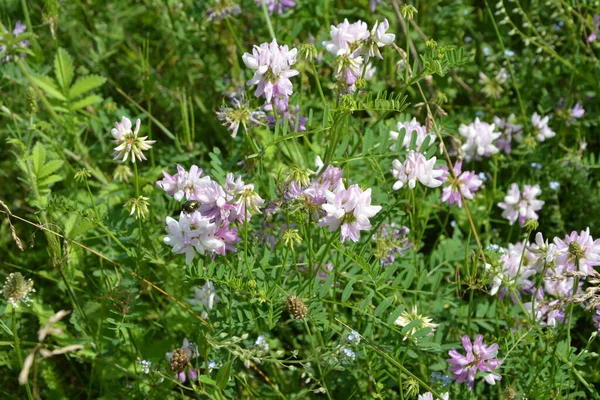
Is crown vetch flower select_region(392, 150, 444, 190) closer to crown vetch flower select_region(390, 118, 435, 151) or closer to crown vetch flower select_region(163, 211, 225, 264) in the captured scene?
crown vetch flower select_region(390, 118, 435, 151)

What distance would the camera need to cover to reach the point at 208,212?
6.34 ft

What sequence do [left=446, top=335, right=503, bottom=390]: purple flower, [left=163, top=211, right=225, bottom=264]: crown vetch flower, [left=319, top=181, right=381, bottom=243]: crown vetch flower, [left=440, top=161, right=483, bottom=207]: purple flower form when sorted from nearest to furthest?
[left=319, top=181, right=381, bottom=243]: crown vetch flower < [left=163, top=211, right=225, bottom=264]: crown vetch flower < [left=446, top=335, right=503, bottom=390]: purple flower < [left=440, top=161, right=483, bottom=207]: purple flower

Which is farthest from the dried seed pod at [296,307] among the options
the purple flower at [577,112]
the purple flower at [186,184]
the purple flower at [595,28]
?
the purple flower at [595,28]

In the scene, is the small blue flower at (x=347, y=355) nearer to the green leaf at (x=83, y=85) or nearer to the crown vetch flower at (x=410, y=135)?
the crown vetch flower at (x=410, y=135)

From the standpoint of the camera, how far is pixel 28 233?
311cm

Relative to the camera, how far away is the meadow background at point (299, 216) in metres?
2.01

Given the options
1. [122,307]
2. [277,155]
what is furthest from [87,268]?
[277,155]

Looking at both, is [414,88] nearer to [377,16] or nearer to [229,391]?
[377,16]

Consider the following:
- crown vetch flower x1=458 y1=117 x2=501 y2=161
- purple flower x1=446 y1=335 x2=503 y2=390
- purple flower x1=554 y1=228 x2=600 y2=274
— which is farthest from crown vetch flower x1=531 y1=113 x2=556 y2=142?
purple flower x1=446 y1=335 x2=503 y2=390

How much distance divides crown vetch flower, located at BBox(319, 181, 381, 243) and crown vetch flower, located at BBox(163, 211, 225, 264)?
291 millimetres

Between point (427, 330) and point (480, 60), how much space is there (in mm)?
2064

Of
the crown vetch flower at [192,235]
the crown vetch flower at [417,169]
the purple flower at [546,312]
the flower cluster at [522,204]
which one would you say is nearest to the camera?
the crown vetch flower at [192,235]

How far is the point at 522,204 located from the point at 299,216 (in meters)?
1.11

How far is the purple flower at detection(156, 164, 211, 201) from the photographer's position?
1987 mm
